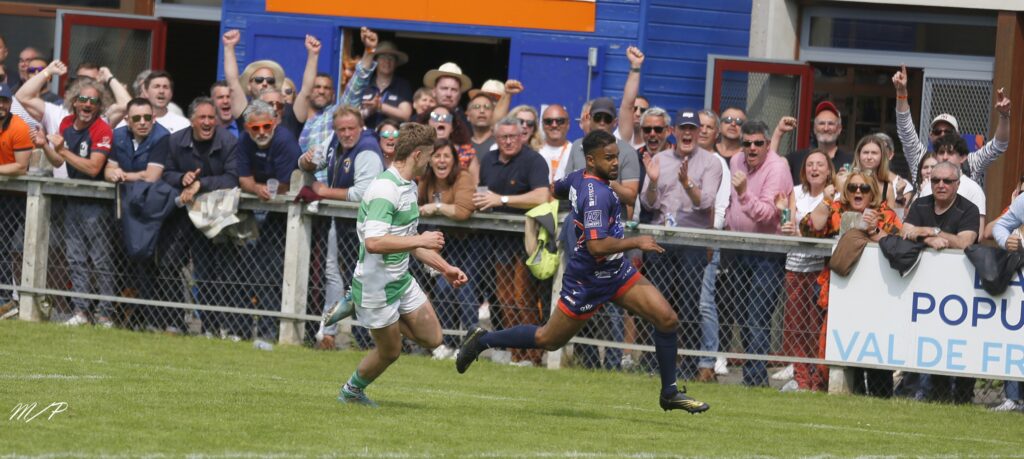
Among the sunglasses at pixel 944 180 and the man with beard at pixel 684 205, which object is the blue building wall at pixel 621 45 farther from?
the sunglasses at pixel 944 180

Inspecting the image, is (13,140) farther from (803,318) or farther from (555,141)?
(803,318)

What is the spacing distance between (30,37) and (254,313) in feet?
27.2

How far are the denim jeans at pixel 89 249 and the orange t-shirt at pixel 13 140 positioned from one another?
0.70 meters

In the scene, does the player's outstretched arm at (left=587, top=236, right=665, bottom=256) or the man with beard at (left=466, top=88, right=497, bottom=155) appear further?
the man with beard at (left=466, top=88, right=497, bottom=155)

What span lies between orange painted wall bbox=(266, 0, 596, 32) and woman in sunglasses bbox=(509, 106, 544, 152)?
12.5 feet

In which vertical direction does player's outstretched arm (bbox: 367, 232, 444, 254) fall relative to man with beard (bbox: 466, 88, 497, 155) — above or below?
below

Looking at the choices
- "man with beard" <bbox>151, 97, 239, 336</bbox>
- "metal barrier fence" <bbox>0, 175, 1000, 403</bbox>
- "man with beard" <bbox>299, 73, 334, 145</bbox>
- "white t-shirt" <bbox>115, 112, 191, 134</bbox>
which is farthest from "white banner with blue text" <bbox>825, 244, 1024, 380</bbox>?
"white t-shirt" <bbox>115, 112, 191, 134</bbox>

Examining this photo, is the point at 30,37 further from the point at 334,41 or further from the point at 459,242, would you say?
the point at 459,242

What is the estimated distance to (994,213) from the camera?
16219mm

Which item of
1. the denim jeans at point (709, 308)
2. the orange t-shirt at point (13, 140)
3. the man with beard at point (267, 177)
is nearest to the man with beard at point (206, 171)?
the man with beard at point (267, 177)

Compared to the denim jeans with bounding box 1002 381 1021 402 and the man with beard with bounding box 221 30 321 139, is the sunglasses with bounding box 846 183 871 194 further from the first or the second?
the man with beard with bounding box 221 30 321 139

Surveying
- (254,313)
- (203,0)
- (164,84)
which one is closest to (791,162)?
(254,313)

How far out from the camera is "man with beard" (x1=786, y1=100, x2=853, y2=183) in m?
13.3

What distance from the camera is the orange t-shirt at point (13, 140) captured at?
1388 centimetres
